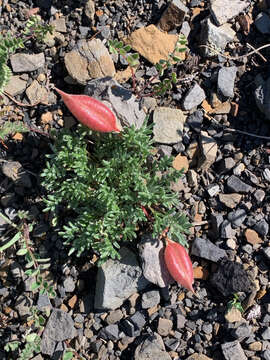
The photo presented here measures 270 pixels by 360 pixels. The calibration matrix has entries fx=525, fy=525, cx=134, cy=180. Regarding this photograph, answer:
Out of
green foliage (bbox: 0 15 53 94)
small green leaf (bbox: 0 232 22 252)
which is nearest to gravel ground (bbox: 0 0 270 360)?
green foliage (bbox: 0 15 53 94)

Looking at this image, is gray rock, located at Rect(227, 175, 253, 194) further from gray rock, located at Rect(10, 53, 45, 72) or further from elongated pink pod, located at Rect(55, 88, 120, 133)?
gray rock, located at Rect(10, 53, 45, 72)

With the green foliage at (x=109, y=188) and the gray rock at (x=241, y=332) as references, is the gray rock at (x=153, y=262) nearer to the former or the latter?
the green foliage at (x=109, y=188)

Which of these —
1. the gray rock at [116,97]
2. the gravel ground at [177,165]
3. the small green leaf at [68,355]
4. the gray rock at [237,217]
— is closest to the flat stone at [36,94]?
the gravel ground at [177,165]

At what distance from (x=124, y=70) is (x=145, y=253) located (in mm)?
1594

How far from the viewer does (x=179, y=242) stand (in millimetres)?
4184

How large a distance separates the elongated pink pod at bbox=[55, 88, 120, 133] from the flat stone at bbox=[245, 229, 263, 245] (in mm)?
1430

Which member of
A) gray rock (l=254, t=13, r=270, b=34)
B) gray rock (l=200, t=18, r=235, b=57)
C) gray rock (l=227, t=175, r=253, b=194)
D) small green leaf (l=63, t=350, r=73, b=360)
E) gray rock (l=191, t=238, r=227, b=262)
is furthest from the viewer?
gray rock (l=254, t=13, r=270, b=34)

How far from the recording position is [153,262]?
416 centimetres

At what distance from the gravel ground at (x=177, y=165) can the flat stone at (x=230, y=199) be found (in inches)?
0.5

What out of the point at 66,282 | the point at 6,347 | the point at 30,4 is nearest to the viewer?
the point at 6,347

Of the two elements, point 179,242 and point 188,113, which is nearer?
point 179,242

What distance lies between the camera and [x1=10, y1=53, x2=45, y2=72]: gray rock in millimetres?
4492

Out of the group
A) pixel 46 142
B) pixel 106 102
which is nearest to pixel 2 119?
pixel 46 142

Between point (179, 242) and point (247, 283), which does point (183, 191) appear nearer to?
point (179, 242)
